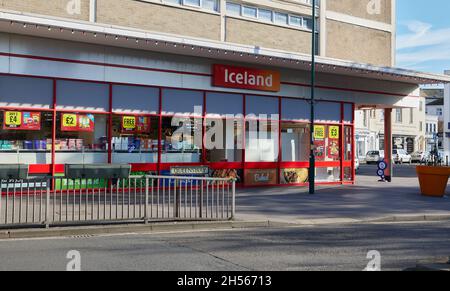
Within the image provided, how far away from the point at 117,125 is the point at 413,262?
12100 mm

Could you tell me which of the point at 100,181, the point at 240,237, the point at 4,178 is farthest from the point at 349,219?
the point at 4,178

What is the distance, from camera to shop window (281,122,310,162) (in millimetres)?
21766

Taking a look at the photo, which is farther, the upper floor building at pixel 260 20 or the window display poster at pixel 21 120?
the upper floor building at pixel 260 20

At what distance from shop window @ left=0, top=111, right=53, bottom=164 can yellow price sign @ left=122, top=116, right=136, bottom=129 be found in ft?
7.96

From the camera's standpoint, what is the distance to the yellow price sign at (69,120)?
16.9 meters

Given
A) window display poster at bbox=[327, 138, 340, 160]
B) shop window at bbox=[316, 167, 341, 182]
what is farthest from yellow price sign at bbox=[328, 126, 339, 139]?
shop window at bbox=[316, 167, 341, 182]

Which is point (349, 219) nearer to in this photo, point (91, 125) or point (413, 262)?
point (413, 262)

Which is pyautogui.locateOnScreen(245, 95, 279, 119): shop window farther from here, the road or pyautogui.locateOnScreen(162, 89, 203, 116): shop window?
the road

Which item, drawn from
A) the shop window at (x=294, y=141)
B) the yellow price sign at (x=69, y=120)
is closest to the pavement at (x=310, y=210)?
the shop window at (x=294, y=141)

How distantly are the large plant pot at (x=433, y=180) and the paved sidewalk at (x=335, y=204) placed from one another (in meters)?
0.35

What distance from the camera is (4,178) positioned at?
1009cm

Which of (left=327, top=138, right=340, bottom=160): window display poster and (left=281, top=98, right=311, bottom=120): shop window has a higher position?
(left=281, top=98, right=311, bottom=120): shop window

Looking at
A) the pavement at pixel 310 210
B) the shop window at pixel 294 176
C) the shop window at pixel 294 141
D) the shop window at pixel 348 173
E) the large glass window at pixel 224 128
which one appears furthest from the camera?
the shop window at pixel 348 173

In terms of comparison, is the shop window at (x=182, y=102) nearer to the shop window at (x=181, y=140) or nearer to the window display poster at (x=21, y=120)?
the shop window at (x=181, y=140)
